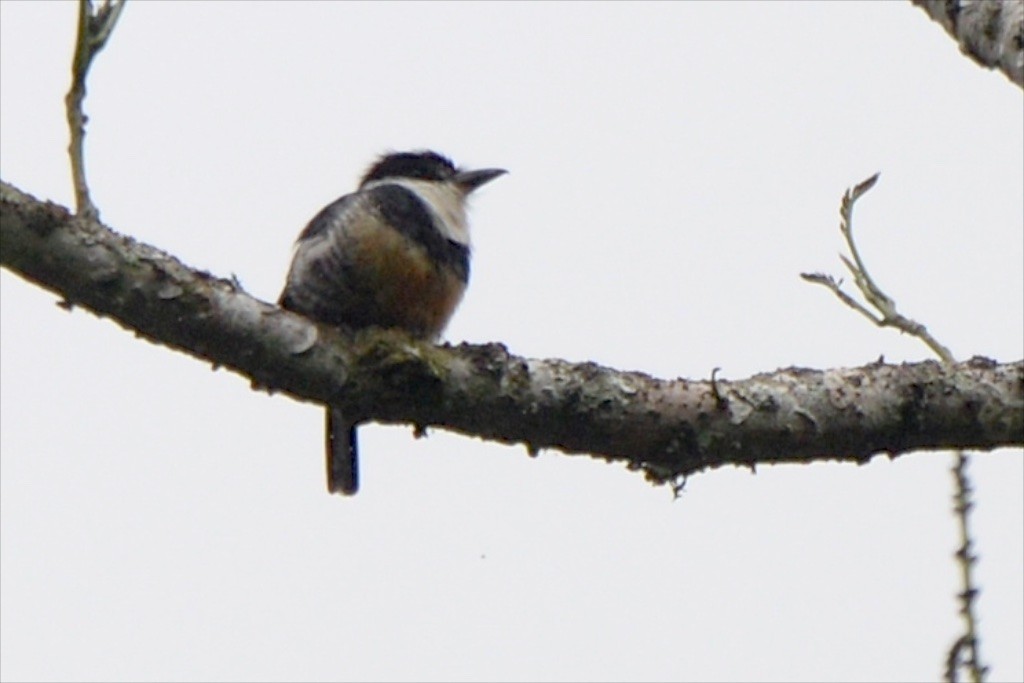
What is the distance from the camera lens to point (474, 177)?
5535 mm

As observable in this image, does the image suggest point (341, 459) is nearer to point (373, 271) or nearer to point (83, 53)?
point (373, 271)

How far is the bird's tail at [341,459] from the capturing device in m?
4.33

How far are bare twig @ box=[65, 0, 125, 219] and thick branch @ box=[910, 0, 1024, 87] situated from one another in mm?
1832

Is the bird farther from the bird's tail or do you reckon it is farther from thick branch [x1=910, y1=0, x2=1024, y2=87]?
thick branch [x1=910, y1=0, x2=1024, y2=87]

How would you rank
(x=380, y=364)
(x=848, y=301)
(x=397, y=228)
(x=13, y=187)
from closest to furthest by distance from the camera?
(x=13, y=187)
(x=380, y=364)
(x=848, y=301)
(x=397, y=228)

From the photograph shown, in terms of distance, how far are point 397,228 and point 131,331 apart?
5.15 ft

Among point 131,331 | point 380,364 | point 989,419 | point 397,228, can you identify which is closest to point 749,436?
point 989,419

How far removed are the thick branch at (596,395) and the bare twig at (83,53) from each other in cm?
22

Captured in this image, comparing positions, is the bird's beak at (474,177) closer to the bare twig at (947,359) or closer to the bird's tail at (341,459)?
the bird's tail at (341,459)

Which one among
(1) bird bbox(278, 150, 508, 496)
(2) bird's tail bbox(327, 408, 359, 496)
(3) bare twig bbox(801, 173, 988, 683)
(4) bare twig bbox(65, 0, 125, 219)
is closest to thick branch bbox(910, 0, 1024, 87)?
(3) bare twig bbox(801, 173, 988, 683)

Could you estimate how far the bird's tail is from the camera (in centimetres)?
433

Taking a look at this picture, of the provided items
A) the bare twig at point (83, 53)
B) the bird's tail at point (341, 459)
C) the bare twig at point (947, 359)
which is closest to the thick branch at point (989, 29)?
the bare twig at point (947, 359)

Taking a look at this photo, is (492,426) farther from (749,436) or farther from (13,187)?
(13,187)

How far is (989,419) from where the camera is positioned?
10.0 feet
